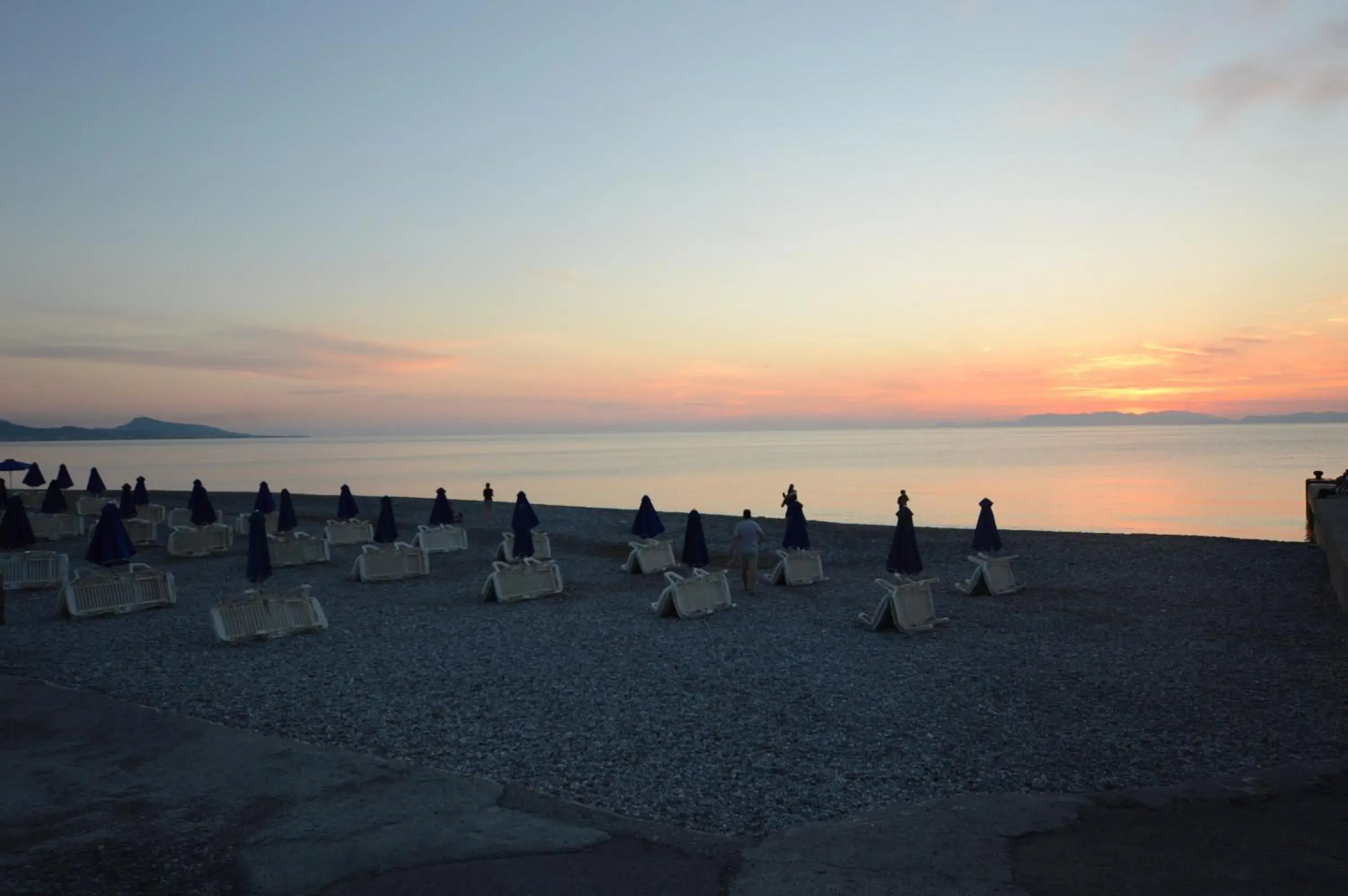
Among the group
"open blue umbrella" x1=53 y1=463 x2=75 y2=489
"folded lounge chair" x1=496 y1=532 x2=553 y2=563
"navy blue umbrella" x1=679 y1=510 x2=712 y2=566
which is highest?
"open blue umbrella" x1=53 y1=463 x2=75 y2=489

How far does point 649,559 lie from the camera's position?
19734 millimetres

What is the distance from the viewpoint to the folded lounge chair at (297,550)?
70.6 feet

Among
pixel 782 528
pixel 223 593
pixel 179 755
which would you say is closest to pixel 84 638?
pixel 223 593

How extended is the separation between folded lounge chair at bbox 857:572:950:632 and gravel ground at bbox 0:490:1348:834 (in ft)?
0.86

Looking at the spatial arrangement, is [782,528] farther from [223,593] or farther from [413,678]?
[413,678]

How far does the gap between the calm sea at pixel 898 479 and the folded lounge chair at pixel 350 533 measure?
1227 inches

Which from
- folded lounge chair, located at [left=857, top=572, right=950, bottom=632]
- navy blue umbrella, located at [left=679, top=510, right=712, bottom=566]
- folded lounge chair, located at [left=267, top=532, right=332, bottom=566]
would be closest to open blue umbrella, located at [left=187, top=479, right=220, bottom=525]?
folded lounge chair, located at [left=267, top=532, right=332, bottom=566]

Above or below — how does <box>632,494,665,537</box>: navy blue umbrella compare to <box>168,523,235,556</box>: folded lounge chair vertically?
above

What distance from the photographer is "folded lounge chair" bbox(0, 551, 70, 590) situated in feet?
58.2

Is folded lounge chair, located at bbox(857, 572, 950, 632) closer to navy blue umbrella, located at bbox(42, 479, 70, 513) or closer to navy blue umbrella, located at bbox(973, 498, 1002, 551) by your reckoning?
navy blue umbrella, located at bbox(973, 498, 1002, 551)

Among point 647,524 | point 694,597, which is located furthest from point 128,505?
point 694,597

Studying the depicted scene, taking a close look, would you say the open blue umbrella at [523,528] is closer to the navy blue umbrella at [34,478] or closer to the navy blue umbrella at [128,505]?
the navy blue umbrella at [128,505]

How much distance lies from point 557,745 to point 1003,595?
10.8 m

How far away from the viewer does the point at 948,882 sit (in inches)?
199
